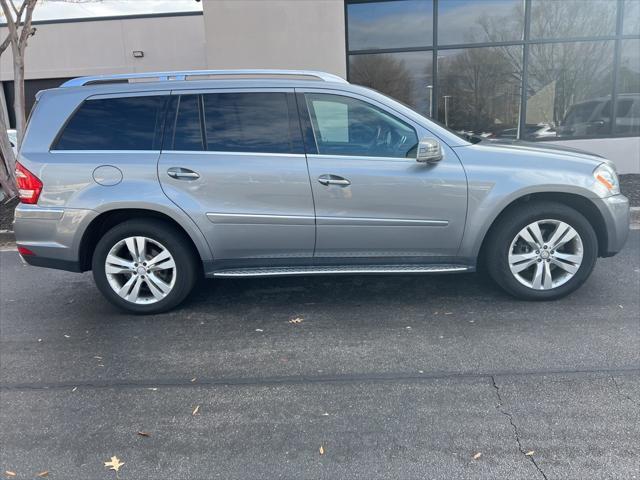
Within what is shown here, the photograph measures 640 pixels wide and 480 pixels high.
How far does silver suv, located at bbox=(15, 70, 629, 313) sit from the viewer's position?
4.27 meters

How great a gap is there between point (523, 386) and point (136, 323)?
117 inches

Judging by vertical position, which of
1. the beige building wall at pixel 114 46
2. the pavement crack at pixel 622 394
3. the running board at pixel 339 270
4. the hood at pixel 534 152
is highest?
the beige building wall at pixel 114 46

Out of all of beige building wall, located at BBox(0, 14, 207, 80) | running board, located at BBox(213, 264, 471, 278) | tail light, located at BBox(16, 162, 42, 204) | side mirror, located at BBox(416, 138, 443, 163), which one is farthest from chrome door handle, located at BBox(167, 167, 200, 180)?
beige building wall, located at BBox(0, 14, 207, 80)

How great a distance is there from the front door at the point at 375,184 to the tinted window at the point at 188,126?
0.84 metres

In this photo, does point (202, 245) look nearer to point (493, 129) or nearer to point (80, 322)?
point (80, 322)

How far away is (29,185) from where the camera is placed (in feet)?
14.3

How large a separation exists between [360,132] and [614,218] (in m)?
2.13

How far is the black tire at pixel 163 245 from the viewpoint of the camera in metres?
4.41

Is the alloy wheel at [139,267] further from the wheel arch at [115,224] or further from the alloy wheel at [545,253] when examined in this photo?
the alloy wheel at [545,253]

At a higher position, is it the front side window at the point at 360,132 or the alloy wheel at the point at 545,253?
the front side window at the point at 360,132

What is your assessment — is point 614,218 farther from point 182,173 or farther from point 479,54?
point 479,54

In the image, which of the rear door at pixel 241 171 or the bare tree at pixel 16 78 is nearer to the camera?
the rear door at pixel 241 171

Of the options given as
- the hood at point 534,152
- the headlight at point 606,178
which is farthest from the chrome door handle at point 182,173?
the headlight at point 606,178

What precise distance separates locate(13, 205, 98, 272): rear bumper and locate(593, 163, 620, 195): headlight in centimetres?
398
